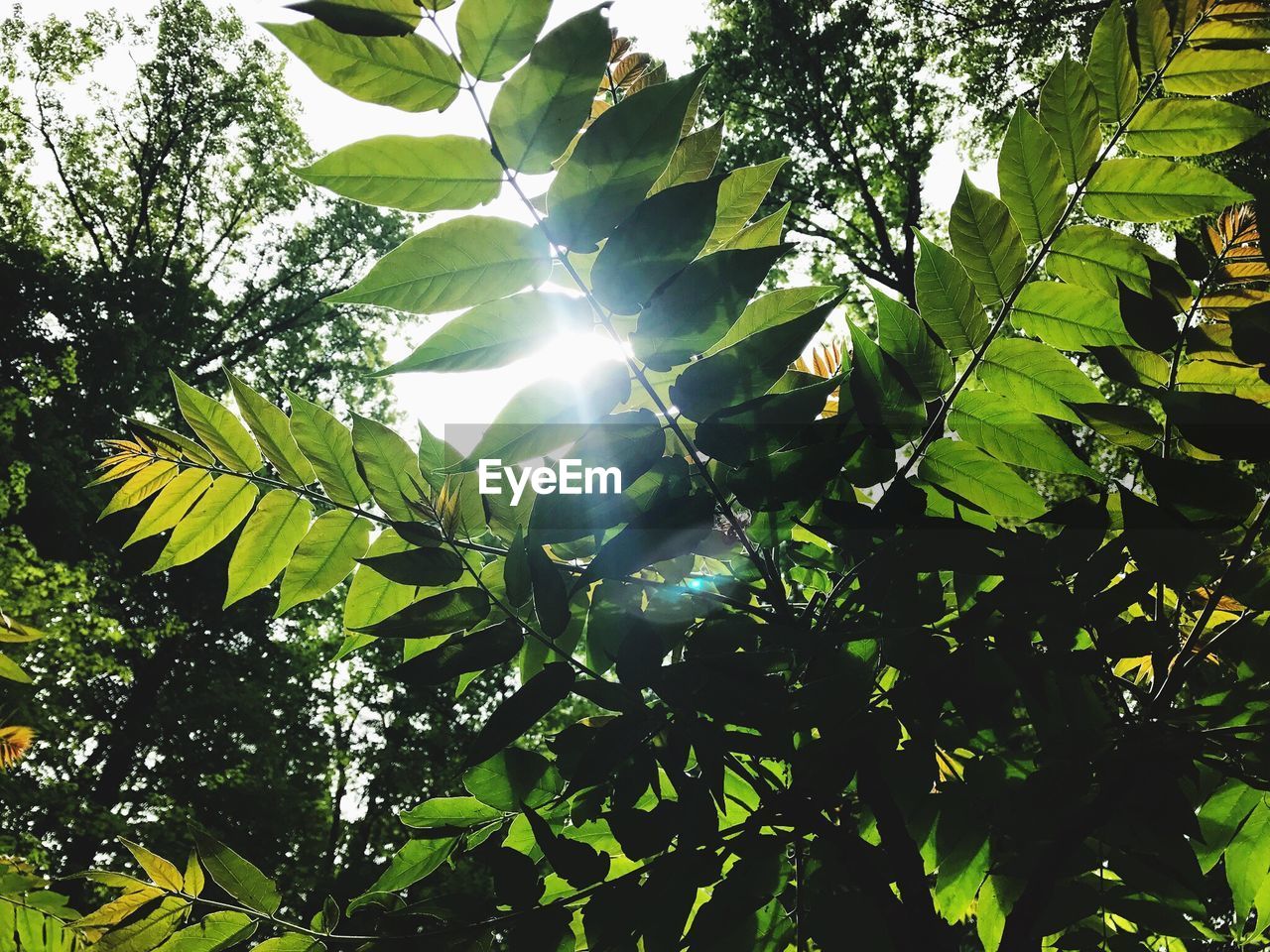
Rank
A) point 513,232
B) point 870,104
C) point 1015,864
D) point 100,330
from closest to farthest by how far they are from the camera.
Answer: point 513,232 < point 1015,864 < point 870,104 < point 100,330

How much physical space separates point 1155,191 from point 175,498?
1513 mm

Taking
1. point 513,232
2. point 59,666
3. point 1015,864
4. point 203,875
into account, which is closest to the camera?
point 513,232

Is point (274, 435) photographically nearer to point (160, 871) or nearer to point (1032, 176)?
point (160, 871)

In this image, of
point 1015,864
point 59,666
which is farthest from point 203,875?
point 59,666

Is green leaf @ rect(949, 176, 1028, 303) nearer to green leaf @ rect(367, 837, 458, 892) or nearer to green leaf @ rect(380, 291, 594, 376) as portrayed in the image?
green leaf @ rect(380, 291, 594, 376)

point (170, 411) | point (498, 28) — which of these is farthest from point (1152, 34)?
point (170, 411)

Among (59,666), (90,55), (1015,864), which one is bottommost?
(1015,864)

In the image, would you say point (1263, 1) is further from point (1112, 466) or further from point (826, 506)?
point (1112, 466)

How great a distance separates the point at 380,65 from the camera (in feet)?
2.60

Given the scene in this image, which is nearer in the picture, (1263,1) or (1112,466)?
(1263,1)

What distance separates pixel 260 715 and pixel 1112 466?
16.8 m

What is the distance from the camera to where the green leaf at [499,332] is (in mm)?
796

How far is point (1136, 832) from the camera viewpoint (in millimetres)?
891

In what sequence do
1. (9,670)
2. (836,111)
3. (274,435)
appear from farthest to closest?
(836,111), (9,670), (274,435)
